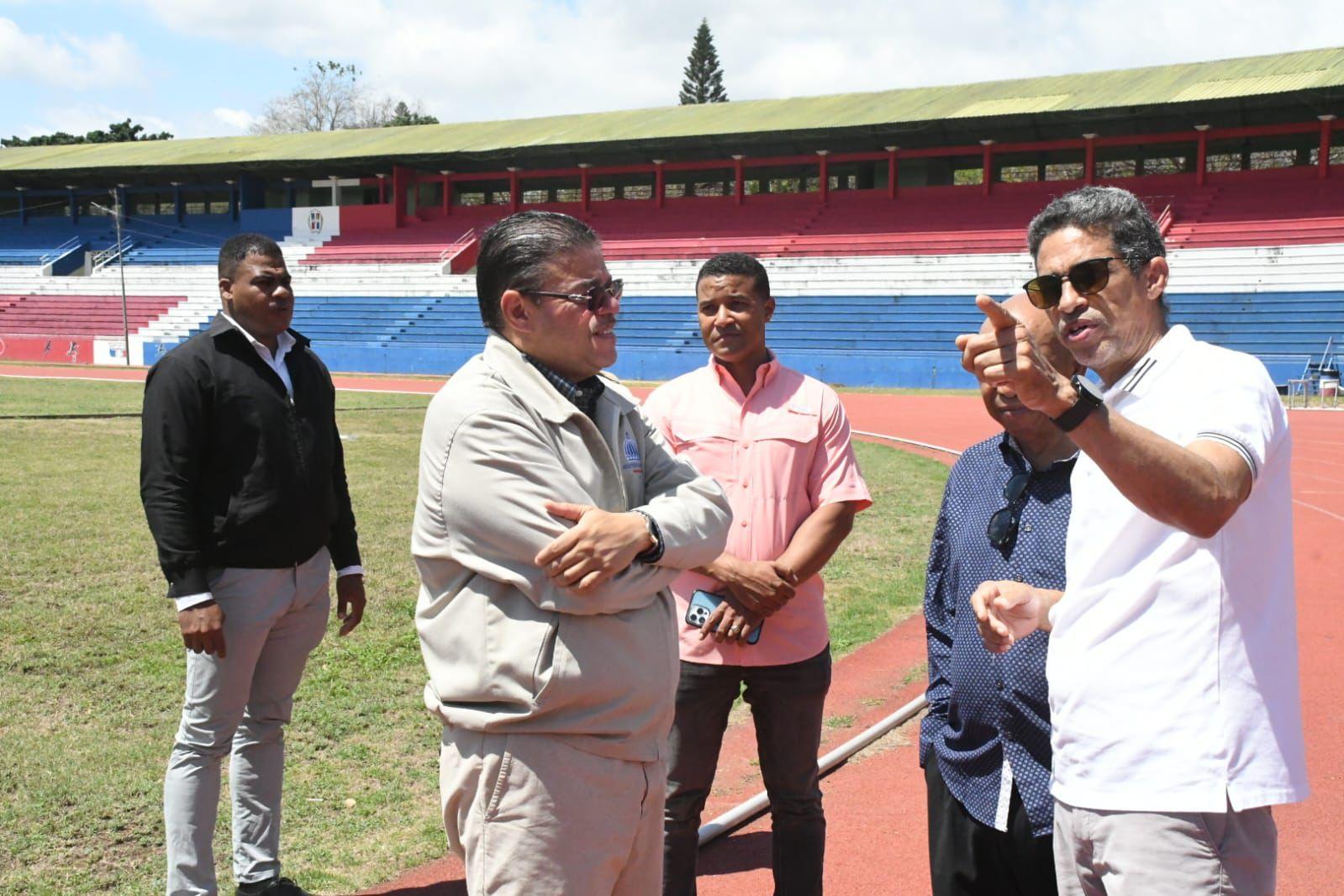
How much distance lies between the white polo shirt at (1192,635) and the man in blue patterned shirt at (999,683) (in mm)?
467

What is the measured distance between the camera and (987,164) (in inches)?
1527

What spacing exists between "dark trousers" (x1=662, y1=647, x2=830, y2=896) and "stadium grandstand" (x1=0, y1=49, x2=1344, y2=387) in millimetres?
26829

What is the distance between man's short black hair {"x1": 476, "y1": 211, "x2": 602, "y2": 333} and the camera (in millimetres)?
2582

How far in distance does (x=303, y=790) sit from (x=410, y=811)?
1.57 ft

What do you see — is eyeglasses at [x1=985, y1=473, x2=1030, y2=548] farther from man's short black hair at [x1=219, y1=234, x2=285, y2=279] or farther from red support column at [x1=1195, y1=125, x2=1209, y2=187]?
red support column at [x1=1195, y1=125, x2=1209, y2=187]

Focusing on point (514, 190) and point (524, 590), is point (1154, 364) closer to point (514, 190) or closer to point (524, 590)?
point (524, 590)

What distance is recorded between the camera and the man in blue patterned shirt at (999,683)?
8.92ft

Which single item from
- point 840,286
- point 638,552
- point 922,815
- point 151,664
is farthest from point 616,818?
point 840,286

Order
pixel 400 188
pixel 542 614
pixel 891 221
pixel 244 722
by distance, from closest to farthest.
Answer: pixel 542 614 < pixel 244 722 < pixel 891 221 < pixel 400 188

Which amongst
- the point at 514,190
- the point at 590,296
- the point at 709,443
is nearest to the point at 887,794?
the point at 709,443

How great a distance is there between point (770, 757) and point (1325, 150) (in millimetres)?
37109

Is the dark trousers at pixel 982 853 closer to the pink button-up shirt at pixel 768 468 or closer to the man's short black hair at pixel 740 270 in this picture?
the pink button-up shirt at pixel 768 468

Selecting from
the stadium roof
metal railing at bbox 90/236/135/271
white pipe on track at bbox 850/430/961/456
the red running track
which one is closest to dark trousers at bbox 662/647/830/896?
the red running track

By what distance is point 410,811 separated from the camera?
4.61 metres
